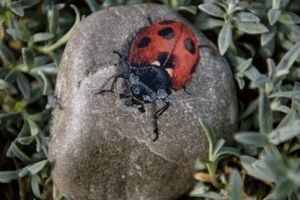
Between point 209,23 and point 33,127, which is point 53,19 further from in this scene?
point 209,23

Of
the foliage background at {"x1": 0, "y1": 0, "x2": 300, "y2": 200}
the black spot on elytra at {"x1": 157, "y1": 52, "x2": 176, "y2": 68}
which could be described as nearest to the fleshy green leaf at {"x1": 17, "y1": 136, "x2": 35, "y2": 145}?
the foliage background at {"x1": 0, "y1": 0, "x2": 300, "y2": 200}

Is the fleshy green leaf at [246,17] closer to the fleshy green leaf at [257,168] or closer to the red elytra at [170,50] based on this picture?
the red elytra at [170,50]

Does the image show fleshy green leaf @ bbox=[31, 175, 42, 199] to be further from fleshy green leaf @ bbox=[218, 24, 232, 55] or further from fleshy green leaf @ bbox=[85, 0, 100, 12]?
fleshy green leaf @ bbox=[218, 24, 232, 55]

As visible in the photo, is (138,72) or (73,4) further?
(73,4)

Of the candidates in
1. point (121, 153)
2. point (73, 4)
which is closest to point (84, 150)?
point (121, 153)

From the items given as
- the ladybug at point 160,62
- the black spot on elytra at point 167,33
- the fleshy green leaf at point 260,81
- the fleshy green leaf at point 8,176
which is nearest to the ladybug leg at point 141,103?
the ladybug at point 160,62

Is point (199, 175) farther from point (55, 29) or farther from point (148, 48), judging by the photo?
point (55, 29)

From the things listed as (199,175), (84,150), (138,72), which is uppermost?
(138,72)

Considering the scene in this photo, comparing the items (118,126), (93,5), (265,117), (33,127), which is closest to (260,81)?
(265,117)
